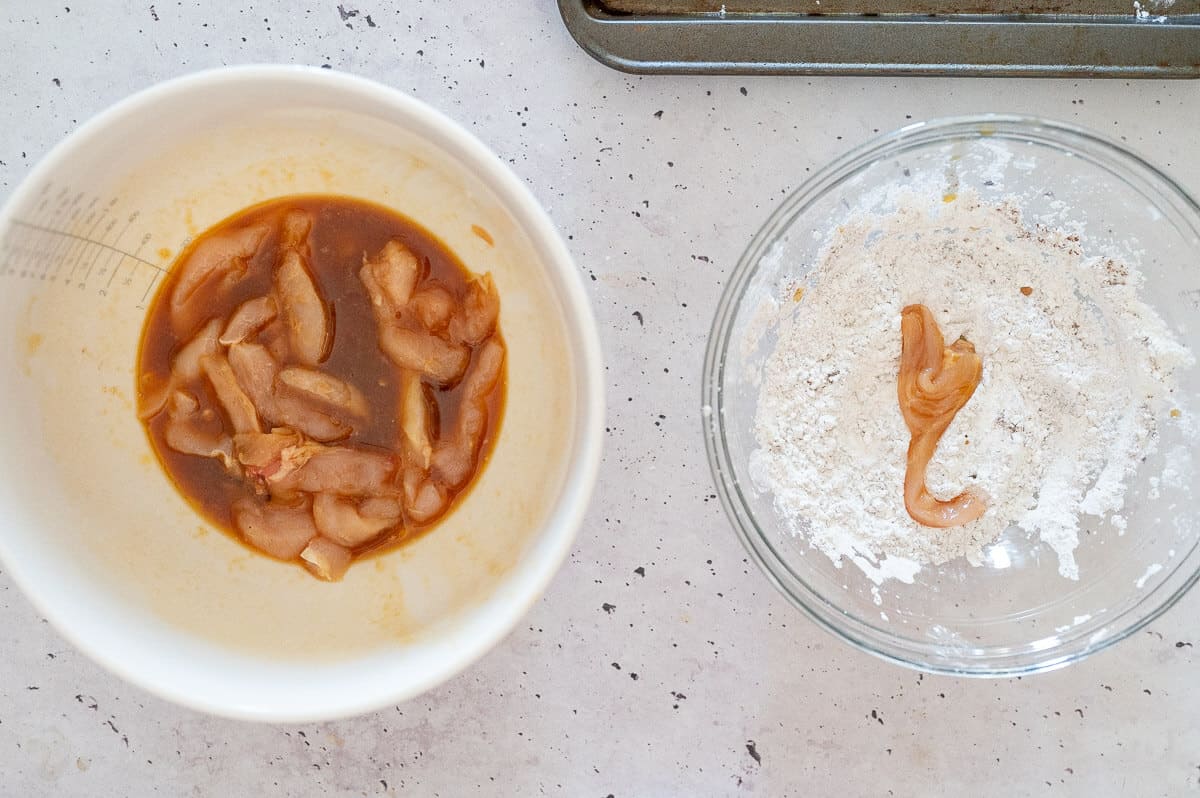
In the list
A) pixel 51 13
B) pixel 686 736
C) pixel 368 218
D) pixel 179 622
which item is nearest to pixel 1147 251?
pixel 686 736

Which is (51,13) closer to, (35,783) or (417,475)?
(417,475)

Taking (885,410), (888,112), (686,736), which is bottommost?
(686,736)

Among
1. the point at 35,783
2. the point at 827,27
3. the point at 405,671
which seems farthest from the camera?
the point at 35,783

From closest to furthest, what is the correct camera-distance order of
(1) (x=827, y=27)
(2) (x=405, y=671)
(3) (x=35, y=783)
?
(2) (x=405, y=671) → (1) (x=827, y=27) → (3) (x=35, y=783)

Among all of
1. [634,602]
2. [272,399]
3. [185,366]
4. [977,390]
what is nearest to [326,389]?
[272,399]

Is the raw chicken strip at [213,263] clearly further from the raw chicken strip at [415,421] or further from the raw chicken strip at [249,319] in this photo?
the raw chicken strip at [415,421]

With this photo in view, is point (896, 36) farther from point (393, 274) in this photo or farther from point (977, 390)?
point (393, 274)

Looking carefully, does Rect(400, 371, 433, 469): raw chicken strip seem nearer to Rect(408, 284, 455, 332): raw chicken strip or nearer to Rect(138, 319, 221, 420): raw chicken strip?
Rect(408, 284, 455, 332): raw chicken strip

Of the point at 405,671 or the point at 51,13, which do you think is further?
the point at 51,13
